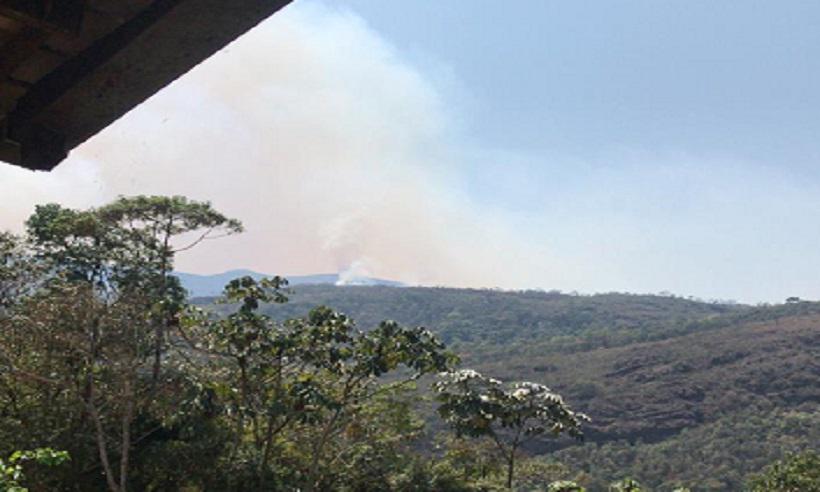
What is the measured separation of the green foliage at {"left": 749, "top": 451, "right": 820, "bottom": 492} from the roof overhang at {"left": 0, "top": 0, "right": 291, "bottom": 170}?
77.6 ft

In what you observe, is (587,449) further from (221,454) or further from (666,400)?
(221,454)

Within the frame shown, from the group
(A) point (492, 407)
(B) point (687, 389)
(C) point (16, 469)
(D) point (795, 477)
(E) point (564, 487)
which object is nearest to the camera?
(C) point (16, 469)

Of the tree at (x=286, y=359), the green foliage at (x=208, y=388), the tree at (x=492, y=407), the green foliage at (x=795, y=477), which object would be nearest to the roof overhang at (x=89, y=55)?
the green foliage at (x=208, y=388)

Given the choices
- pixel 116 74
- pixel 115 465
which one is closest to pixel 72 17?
pixel 116 74

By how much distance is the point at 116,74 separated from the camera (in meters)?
2.17

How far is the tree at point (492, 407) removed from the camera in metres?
22.2

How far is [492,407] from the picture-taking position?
893 inches

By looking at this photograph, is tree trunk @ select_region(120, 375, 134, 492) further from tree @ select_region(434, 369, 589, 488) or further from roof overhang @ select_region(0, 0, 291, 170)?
roof overhang @ select_region(0, 0, 291, 170)

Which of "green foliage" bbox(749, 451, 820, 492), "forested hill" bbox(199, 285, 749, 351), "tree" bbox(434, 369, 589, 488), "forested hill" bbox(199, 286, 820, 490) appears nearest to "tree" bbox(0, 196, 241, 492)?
"tree" bbox(434, 369, 589, 488)

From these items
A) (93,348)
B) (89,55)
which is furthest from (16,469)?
(93,348)

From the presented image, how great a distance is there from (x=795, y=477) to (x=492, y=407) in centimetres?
908

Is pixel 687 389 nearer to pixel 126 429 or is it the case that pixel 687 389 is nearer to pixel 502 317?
pixel 502 317

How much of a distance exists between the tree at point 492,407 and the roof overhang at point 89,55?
20.1 m

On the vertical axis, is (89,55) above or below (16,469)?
above
